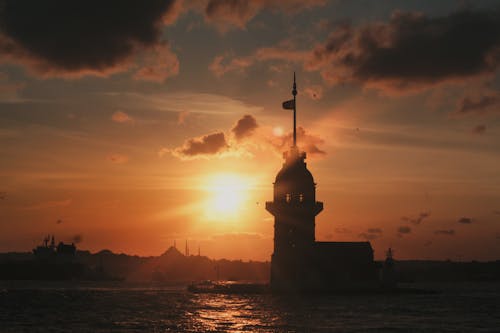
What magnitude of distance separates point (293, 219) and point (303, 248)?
4.27 m

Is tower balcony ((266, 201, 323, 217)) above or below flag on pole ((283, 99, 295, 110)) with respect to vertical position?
below

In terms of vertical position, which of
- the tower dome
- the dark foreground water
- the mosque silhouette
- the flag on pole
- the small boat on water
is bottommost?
the dark foreground water

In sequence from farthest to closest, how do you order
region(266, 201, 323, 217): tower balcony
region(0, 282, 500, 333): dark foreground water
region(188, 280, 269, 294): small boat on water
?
region(188, 280, 269, 294): small boat on water
region(266, 201, 323, 217): tower balcony
region(0, 282, 500, 333): dark foreground water

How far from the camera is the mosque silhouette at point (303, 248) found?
98750 millimetres

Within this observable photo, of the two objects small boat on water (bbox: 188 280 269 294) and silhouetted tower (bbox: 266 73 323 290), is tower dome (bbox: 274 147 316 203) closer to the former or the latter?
silhouetted tower (bbox: 266 73 323 290)

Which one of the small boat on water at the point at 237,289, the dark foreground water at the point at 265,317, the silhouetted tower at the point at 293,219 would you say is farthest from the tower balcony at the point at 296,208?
the small boat on water at the point at 237,289

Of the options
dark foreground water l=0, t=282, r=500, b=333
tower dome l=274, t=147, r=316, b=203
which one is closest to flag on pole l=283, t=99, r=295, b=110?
tower dome l=274, t=147, r=316, b=203

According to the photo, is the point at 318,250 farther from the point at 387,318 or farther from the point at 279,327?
the point at 279,327

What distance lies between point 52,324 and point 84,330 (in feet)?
25.5

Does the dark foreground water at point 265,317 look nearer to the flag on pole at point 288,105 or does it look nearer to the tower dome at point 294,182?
the tower dome at point 294,182

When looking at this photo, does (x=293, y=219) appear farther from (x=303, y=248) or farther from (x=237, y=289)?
(x=237, y=289)

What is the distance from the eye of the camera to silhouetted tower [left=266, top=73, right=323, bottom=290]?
98.6 m

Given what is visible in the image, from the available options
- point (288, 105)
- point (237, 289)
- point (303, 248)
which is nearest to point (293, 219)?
point (303, 248)

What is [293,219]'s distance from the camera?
98875 mm
